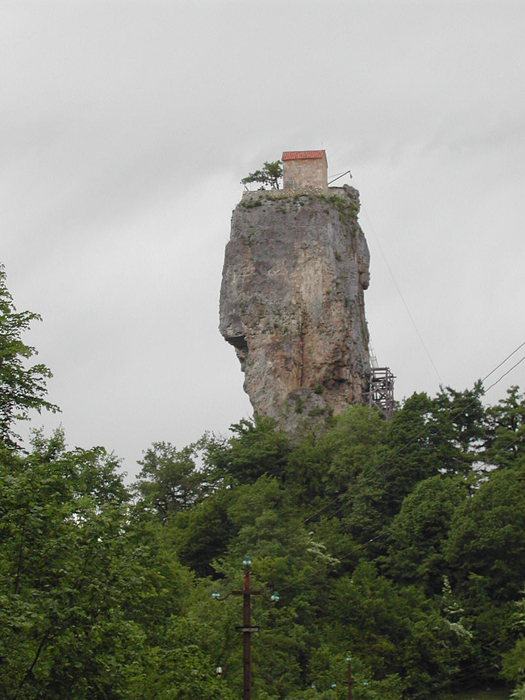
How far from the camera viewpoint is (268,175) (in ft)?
270

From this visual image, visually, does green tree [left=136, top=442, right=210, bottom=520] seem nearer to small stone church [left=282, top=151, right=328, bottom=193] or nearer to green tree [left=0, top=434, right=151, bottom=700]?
small stone church [left=282, top=151, right=328, bottom=193]

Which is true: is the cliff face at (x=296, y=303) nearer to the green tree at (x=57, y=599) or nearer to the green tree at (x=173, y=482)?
the green tree at (x=173, y=482)

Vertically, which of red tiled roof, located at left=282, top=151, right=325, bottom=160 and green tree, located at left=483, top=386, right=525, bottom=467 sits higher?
red tiled roof, located at left=282, top=151, right=325, bottom=160

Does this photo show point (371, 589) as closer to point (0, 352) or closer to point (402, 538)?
point (402, 538)

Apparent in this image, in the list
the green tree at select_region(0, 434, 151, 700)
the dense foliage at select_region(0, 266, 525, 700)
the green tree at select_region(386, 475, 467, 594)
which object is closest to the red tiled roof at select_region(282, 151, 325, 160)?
the dense foliage at select_region(0, 266, 525, 700)

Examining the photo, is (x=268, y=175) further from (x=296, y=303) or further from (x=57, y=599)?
(x=57, y=599)

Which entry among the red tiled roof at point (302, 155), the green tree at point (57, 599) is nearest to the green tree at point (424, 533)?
the red tiled roof at point (302, 155)

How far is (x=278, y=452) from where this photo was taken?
67.1 meters

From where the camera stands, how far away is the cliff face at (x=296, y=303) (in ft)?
246

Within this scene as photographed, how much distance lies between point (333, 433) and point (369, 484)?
7.65 meters

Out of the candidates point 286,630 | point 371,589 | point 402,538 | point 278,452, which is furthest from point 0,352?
point 278,452

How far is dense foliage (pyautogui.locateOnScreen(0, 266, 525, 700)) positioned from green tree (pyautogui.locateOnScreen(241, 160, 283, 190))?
2004cm

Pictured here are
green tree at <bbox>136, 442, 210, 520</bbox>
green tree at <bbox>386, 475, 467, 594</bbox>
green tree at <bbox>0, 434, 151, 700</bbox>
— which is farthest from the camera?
green tree at <bbox>136, 442, 210, 520</bbox>

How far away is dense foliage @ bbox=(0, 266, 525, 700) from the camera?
17.8 meters
